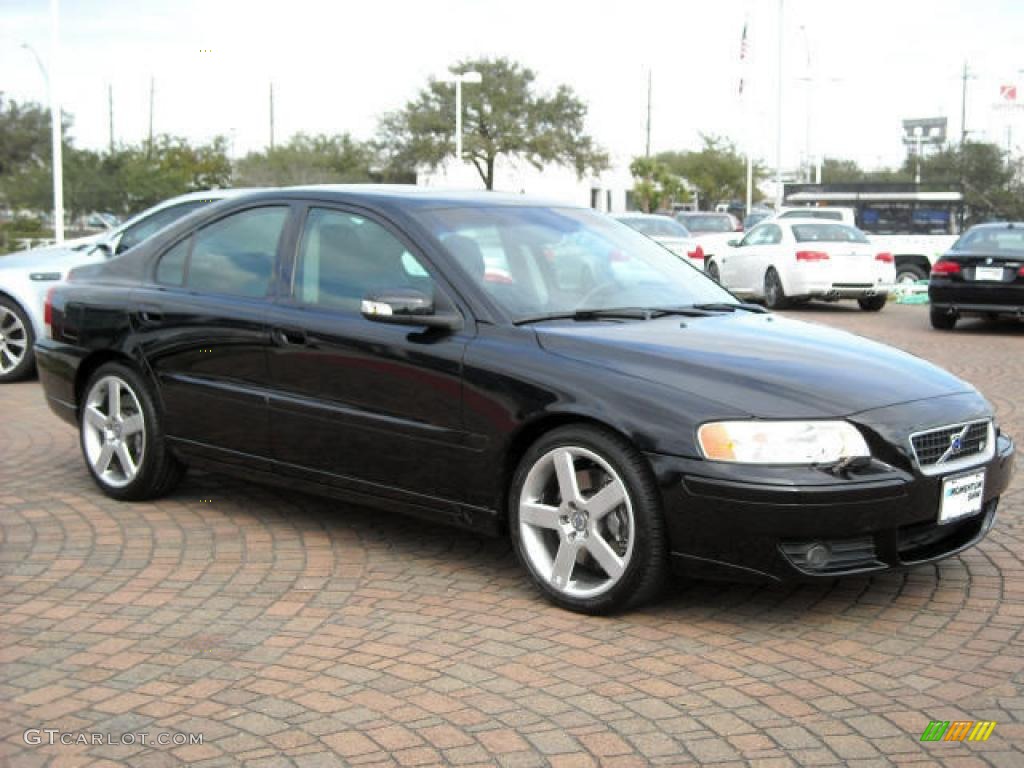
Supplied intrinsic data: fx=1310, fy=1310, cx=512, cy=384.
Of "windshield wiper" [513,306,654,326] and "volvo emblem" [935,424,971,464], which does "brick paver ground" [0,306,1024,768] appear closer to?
"volvo emblem" [935,424,971,464]

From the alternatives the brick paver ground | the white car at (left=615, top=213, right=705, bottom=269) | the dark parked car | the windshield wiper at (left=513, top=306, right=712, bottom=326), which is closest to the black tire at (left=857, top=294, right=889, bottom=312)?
the white car at (left=615, top=213, right=705, bottom=269)

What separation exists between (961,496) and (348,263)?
8.81ft

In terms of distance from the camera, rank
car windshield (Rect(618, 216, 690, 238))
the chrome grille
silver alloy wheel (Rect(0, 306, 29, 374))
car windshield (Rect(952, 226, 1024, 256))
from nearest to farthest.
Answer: the chrome grille, silver alloy wheel (Rect(0, 306, 29, 374)), car windshield (Rect(952, 226, 1024, 256)), car windshield (Rect(618, 216, 690, 238))

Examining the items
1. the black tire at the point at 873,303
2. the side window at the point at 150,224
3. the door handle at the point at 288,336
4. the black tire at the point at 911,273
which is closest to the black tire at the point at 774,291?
the black tire at the point at 873,303

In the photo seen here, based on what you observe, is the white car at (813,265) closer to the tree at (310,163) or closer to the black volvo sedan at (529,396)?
the black volvo sedan at (529,396)

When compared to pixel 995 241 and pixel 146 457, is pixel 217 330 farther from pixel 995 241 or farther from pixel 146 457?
pixel 995 241

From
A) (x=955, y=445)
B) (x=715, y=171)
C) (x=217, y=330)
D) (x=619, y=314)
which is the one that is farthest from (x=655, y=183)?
(x=955, y=445)

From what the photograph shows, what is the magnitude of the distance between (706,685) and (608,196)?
75487 mm

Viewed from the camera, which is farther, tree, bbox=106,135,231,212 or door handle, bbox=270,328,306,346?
tree, bbox=106,135,231,212

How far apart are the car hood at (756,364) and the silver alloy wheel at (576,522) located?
389 mm

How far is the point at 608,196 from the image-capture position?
78.4 meters

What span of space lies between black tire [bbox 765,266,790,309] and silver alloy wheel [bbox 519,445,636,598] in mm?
16193

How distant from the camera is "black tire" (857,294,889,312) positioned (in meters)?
20.8

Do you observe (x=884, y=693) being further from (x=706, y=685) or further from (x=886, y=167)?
(x=886, y=167)
